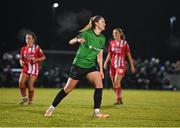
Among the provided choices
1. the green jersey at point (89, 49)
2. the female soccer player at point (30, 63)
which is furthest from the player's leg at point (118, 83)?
the green jersey at point (89, 49)

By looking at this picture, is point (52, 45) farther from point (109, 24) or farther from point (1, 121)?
point (1, 121)

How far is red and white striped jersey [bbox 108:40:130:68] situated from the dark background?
19.6 m

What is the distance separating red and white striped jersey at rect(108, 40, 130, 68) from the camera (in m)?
13.7

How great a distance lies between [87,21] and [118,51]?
77.7 ft

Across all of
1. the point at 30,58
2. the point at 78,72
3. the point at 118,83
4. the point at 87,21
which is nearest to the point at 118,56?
the point at 118,83

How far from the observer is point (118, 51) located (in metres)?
13.8

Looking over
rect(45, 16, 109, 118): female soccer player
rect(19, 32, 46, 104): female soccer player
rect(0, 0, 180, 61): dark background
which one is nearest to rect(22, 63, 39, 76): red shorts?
rect(19, 32, 46, 104): female soccer player

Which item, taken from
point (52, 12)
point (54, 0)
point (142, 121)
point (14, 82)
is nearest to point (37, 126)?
point (142, 121)

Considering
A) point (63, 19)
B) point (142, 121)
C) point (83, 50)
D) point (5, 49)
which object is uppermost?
point (63, 19)

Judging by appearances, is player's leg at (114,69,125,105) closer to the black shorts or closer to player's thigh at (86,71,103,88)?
player's thigh at (86,71,103,88)

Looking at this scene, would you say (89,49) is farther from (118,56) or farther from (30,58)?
(118,56)

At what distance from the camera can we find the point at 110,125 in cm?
793

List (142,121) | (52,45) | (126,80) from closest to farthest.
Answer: (142,121) → (126,80) → (52,45)

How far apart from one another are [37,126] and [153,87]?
22.0 meters
